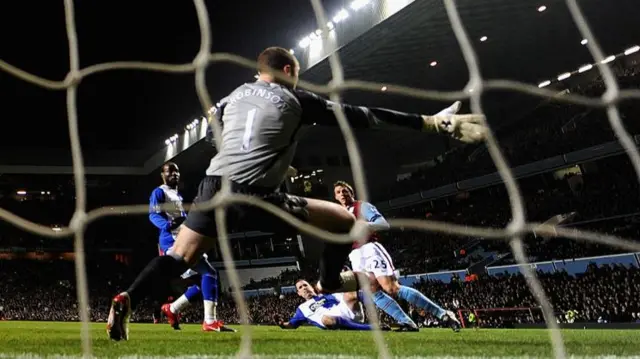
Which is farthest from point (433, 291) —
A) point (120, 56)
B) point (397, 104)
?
point (120, 56)

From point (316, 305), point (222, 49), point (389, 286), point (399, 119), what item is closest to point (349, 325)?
point (316, 305)

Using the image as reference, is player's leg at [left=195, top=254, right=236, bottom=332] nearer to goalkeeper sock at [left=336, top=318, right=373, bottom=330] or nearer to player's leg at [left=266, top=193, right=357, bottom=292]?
goalkeeper sock at [left=336, top=318, right=373, bottom=330]

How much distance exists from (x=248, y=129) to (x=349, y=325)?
13.2ft

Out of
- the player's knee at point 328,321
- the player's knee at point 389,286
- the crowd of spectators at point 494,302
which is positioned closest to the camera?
the player's knee at point 389,286

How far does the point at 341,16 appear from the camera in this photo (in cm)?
1354

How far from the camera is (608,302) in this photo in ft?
35.9

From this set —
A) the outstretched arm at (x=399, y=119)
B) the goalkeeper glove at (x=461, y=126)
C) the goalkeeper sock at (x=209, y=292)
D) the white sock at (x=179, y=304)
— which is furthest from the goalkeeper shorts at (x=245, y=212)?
the white sock at (x=179, y=304)

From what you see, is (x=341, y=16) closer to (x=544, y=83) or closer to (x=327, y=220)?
(x=327, y=220)

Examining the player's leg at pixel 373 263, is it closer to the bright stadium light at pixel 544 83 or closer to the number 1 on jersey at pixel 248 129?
the number 1 on jersey at pixel 248 129

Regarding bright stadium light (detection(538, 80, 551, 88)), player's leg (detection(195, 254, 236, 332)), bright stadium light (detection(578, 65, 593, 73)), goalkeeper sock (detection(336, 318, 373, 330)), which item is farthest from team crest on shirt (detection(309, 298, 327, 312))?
bright stadium light (detection(538, 80, 551, 88))

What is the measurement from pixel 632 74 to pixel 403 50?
931 cm

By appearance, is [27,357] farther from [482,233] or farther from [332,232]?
[482,233]

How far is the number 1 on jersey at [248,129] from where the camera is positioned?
2.68m

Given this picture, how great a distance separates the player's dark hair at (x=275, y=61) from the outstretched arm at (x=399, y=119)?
0.71ft
